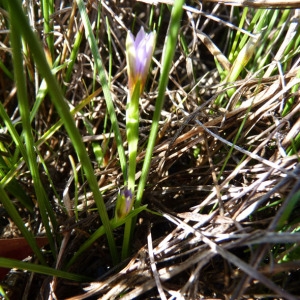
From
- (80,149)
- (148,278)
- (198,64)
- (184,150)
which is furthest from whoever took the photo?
(198,64)

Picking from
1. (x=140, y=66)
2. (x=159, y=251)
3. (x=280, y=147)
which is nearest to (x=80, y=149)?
(x=140, y=66)

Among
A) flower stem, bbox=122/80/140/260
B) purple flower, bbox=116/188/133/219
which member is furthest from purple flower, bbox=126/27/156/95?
purple flower, bbox=116/188/133/219

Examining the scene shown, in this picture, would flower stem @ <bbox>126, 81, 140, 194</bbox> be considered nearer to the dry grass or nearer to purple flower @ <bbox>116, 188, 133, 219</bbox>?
purple flower @ <bbox>116, 188, 133, 219</bbox>

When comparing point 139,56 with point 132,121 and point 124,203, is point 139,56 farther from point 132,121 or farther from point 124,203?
point 124,203

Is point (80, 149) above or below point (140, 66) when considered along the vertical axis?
below

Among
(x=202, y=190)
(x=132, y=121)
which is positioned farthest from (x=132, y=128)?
(x=202, y=190)

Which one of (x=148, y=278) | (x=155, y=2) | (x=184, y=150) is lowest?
(x=148, y=278)

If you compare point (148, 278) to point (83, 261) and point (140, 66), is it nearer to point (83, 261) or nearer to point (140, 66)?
point (83, 261)
